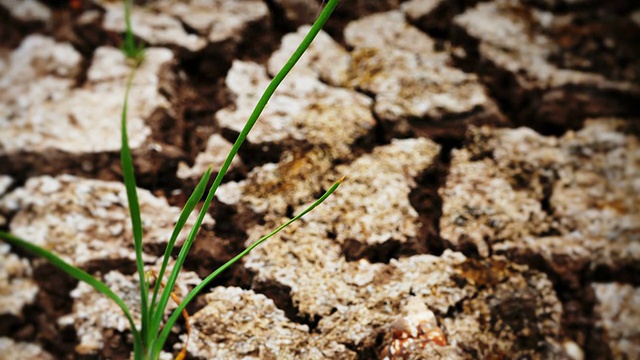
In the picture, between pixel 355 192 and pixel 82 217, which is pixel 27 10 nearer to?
pixel 82 217

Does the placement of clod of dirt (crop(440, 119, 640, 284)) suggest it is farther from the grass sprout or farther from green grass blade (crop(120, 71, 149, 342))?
green grass blade (crop(120, 71, 149, 342))

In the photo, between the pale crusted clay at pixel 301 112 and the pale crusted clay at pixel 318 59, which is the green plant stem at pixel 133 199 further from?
the pale crusted clay at pixel 318 59

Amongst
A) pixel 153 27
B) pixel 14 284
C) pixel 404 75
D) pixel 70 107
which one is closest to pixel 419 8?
pixel 404 75

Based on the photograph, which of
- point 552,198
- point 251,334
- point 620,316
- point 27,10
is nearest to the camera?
point 251,334

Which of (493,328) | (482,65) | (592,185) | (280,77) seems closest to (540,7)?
(482,65)

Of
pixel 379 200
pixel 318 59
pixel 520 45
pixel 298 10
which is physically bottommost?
pixel 379 200

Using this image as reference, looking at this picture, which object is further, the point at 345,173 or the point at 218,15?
the point at 218,15

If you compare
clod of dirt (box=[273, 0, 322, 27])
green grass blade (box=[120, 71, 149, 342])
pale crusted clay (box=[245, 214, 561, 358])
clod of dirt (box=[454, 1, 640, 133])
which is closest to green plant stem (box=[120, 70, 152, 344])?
green grass blade (box=[120, 71, 149, 342])
